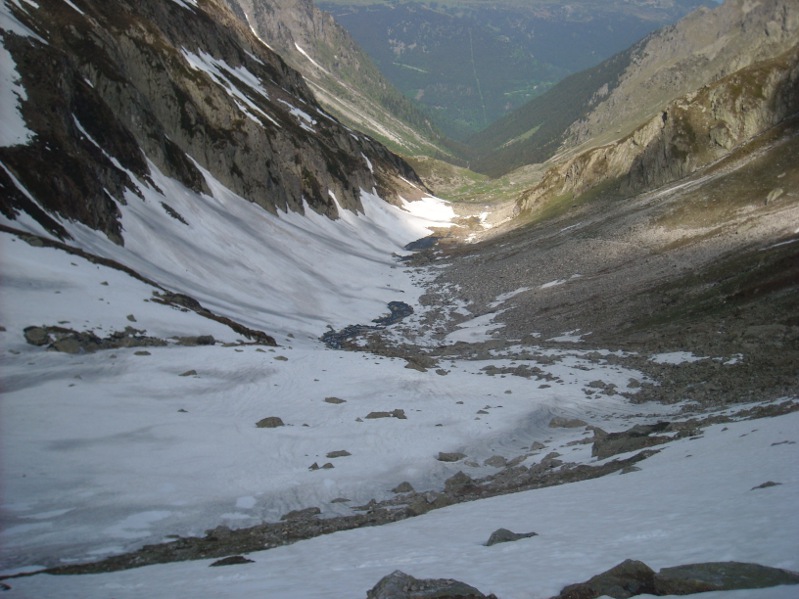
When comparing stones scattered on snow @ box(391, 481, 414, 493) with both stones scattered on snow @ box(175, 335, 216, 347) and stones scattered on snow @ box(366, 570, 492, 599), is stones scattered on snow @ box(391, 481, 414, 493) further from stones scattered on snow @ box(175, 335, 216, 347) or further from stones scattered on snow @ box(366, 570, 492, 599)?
stones scattered on snow @ box(175, 335, 216, 347)

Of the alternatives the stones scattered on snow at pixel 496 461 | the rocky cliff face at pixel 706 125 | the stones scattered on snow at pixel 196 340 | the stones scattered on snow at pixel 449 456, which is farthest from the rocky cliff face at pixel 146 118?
the rocky cliff face at pixel 706 125

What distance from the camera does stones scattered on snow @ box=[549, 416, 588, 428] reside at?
23250 mm

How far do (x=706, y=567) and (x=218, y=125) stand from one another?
80179 millimetres

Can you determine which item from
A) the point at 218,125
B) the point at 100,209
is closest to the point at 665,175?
the point at 218,125

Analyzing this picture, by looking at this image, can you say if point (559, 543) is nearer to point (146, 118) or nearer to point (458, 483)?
point (458, 483)

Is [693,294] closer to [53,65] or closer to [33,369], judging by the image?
[33,369]

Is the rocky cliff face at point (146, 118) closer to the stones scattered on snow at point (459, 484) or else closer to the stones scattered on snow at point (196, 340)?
the stones scattered on snow at point (196, 340)

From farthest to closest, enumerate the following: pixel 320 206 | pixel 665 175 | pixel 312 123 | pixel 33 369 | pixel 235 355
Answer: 1. pixel 312 123
2. pixel 320 206
3. pixel 665 175
4. pixel 235 355
5. pixel 33 369

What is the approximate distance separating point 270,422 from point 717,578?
16.6 m

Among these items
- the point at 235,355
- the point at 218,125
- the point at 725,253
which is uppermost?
the point at 218,125

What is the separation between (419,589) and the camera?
7.73 meters

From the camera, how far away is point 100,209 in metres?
42.5

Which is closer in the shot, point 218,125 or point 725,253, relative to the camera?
point 725,253

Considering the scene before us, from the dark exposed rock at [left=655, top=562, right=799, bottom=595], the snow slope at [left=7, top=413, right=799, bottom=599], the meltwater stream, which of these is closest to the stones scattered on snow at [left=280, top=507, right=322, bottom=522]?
the snow slope at [left=7, top=413, right=799, bottom=599]
